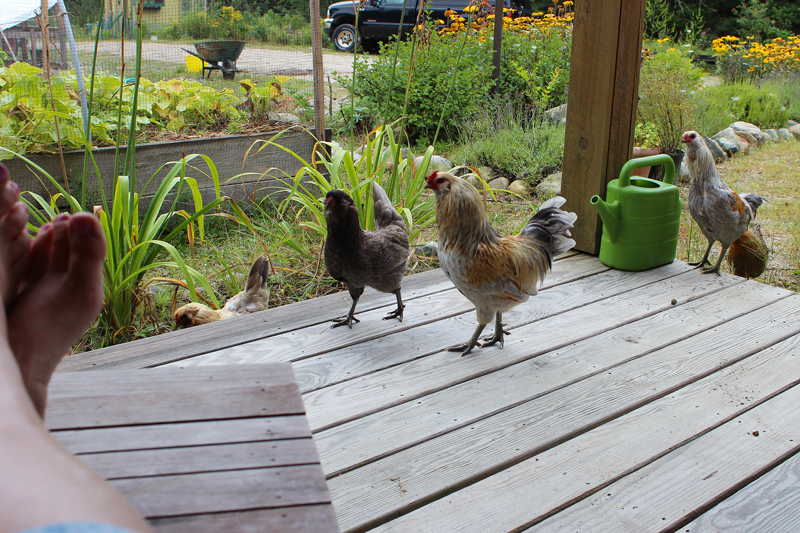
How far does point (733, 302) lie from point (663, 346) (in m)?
0.62

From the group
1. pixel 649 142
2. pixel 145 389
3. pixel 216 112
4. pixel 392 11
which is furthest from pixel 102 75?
pixel 392 11

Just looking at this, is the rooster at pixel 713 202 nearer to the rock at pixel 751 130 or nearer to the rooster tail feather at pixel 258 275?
the rooster tail feather at pixel 258 275

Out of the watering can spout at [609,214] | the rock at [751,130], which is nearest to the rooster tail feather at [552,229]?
the watering can spout at [609,214]

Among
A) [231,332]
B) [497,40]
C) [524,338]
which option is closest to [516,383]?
[524,338]

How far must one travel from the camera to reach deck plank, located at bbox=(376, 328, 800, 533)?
1.29 m

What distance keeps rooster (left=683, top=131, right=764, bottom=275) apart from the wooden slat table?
2.30 meters

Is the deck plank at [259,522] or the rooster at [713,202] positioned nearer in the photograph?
the deck plank at [259,522]

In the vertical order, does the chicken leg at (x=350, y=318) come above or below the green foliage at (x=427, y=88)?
below

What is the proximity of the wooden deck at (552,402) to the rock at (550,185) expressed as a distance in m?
1.99

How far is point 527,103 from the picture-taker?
701 cm

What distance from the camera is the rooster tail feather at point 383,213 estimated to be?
245 centimetres

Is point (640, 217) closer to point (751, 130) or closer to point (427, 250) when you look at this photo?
point (427, 250)

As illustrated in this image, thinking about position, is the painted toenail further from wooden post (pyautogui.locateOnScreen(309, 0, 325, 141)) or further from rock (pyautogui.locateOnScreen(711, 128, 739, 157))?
rock (pyautogui.locateOnScreen(711, 128, 739, 157))

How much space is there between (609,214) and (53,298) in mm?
2458
